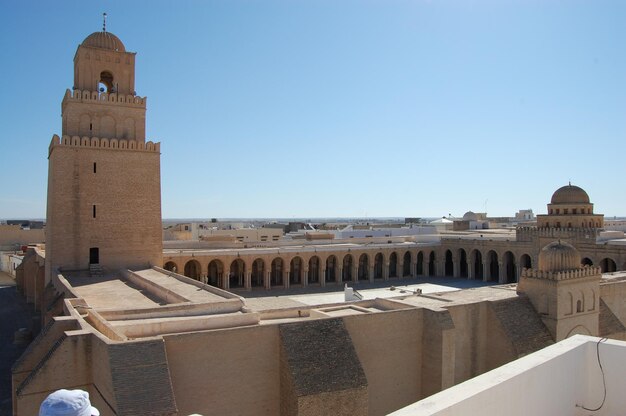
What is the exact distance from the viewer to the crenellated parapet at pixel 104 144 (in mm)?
20859

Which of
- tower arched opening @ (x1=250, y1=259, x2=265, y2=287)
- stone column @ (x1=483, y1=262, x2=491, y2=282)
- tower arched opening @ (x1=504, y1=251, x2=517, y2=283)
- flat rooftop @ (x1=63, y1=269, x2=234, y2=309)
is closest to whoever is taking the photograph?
flat rooftop @ (x1=63, y1=269, x2=234, y2=309)

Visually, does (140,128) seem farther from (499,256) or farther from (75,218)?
(499,256)

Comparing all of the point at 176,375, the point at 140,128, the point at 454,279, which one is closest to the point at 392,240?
the point at 454,279

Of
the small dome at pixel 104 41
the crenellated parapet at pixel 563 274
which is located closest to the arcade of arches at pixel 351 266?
the small dome at pixel 104 41

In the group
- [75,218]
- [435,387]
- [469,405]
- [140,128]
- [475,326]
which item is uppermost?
[140,128]

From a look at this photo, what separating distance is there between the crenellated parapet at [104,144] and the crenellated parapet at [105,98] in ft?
5.88

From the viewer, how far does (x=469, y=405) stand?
3.46 metres

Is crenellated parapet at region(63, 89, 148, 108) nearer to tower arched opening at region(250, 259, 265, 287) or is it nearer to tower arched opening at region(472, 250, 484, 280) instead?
tower arched opening at region(250, 259, 265, 287)

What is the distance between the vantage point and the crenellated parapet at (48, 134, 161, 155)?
2086cm

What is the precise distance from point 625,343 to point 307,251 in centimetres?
2816

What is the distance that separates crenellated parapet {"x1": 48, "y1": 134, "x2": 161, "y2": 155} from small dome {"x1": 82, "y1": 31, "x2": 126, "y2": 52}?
452 centimetres

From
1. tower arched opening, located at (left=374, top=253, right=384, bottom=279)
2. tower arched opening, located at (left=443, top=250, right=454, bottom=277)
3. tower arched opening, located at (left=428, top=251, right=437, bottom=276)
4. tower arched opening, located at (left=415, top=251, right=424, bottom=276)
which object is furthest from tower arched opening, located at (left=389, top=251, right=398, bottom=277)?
tower arched opening, located at (left=443, top=250, right=454, bottom=277)

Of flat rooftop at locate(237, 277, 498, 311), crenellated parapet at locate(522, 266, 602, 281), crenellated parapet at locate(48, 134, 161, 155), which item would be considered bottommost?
flat rooftop at locate(237, 277, 498, 311)

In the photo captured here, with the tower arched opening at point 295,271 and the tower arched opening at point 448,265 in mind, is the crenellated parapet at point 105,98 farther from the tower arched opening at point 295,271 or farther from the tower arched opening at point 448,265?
the tower arched opening at point 448,265
